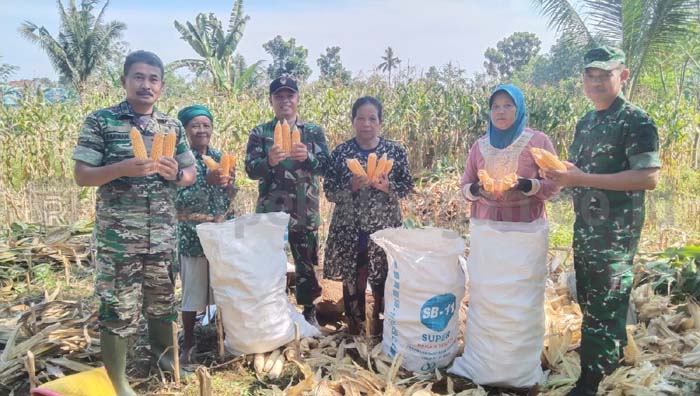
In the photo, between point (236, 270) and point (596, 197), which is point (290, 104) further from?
point (596, 197)

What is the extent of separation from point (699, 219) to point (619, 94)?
4710 millimetres

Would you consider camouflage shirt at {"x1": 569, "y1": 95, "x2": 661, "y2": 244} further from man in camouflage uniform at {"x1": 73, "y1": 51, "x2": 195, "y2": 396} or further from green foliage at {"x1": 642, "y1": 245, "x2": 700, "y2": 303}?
man in camouflage uniform at {"x1": 73, "y1": 51, "x2": 195, "y2": 396}

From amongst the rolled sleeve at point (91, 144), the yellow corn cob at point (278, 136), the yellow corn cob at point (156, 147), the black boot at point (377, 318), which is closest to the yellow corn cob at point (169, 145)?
the yellow corn cob at point (156, 147)

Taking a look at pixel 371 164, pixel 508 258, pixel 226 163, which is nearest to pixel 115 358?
pixel 226 163

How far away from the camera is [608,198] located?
7.32 feet

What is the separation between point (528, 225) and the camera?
2488 millimetres

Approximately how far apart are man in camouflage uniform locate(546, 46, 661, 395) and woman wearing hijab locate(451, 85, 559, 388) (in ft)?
0.73

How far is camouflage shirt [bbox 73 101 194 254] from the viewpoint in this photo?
92.4 inches

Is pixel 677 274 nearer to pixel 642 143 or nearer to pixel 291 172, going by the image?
pixel 642 143

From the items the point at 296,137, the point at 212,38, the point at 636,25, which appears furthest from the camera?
the point at 212,38

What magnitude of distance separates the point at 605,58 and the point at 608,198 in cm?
67

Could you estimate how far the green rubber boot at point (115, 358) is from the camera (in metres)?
2.45

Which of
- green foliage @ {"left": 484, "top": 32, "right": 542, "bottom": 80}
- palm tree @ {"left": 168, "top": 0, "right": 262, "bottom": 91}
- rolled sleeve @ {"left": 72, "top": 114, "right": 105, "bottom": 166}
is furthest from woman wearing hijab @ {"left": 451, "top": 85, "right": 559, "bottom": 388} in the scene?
green foliage @ {"left": 484, "top": 32, "right": 542, "bottom": 80}

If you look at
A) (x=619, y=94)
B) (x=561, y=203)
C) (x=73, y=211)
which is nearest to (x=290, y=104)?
(x=619, y=94)
